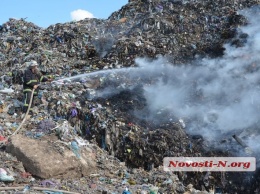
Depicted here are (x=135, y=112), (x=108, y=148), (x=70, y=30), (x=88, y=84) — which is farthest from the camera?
(x=70, y=30)

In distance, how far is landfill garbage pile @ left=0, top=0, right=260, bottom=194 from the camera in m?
5.71

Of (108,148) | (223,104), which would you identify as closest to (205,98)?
(223,104)

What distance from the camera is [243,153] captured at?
636cm

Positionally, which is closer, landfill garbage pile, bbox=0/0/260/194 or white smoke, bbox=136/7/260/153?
landfill garbage pile, bbox=0/0/260/194

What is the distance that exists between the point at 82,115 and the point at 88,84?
1.58 meters

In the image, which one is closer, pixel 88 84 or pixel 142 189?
pixel 142 189

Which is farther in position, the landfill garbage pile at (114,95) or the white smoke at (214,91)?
the white smoke at (214,91)

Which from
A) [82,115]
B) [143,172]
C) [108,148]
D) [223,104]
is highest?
[223,104]

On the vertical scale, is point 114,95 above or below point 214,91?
below

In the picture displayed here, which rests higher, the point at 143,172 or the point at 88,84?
the point at 88,84

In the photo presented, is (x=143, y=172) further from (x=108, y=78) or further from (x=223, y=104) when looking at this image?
(x=108, y=78)

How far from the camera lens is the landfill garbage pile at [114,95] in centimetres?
571

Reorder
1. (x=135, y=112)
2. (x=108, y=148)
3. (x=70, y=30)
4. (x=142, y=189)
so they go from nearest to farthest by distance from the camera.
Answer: (x=142, y=189)
(x=108, y=148)
(x=135, y=112)
(x=70, y=30)

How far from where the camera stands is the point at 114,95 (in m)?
8.02
